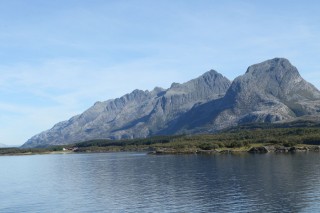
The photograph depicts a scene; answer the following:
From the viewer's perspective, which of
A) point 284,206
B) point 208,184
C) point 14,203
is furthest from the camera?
point 208,184

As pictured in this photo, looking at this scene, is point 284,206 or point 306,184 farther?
point 306,184

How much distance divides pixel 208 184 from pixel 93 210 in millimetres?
40138

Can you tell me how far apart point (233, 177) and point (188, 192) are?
2981cm

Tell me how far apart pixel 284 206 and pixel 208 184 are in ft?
121

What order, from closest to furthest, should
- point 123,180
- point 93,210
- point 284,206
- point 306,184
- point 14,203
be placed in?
point 284,206 < point 93,210 < point 14,203 < point 306,184 < point 123,180

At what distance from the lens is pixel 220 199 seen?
92438 millimetres

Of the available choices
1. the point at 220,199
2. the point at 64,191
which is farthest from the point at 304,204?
the point at 64,191

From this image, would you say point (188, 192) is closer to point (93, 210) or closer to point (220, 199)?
point (220, 199)

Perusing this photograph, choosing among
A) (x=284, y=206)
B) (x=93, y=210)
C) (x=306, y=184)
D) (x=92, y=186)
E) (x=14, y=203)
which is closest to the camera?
(x=284, y=206)

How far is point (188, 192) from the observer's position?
10400 cm

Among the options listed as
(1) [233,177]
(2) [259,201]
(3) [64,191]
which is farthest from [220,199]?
(3) [64,191]

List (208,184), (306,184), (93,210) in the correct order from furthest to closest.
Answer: (208,184), (306,184), (93,210)

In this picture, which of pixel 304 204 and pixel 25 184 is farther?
pixel 25 184

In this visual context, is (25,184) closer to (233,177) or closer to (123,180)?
(123,180)
